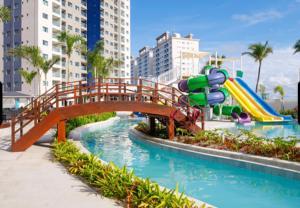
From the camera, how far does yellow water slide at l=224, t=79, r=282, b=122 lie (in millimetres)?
31922

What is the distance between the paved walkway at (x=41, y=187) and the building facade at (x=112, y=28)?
72.0m

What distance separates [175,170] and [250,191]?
3542 millimetres

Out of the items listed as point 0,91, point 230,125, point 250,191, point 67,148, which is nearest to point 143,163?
point 67,148

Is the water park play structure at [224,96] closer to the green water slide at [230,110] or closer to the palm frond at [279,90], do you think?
the green water slide at [230,110]

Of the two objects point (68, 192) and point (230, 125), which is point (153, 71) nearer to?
point (230, 125)

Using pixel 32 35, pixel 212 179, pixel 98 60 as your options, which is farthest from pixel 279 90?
pixel 212 179

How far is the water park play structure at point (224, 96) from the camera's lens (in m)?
30.4

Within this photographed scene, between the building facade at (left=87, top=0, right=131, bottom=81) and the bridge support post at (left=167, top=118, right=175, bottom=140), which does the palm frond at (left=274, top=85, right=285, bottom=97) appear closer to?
the building facade at (left=87, top=0, right=131, bottom=81)

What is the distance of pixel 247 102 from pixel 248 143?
20.7 meters

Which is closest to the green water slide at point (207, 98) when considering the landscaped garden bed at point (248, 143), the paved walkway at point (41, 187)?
the landscaped garden bed at point (248, 143)

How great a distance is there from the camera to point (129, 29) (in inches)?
4018

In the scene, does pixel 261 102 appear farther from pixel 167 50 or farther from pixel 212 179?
pixel 167 50

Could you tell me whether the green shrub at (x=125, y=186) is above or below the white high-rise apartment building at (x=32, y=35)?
below

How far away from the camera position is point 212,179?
10766 millimetres
